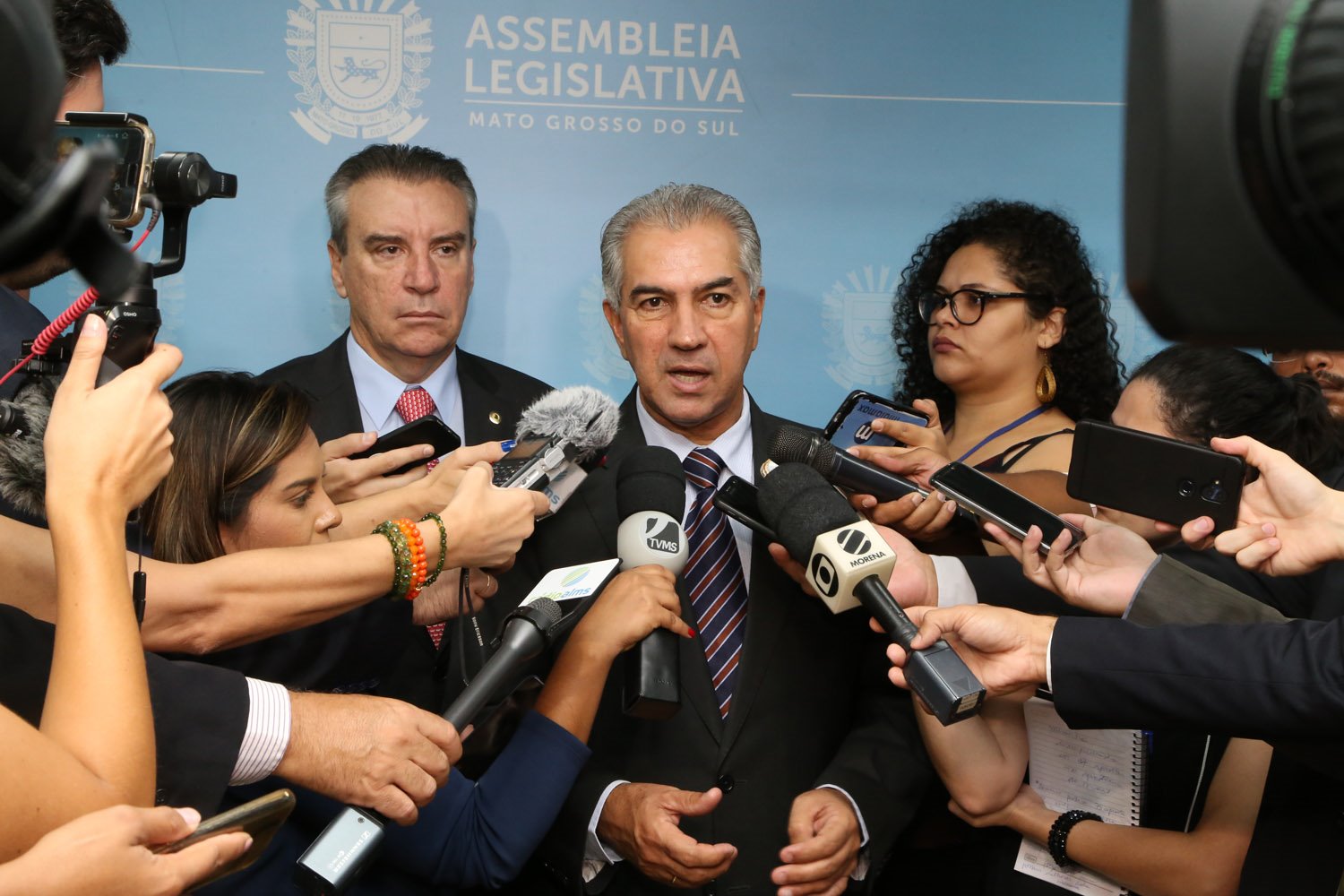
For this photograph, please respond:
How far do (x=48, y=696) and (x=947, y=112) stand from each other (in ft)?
9.64

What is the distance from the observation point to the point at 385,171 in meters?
3.26

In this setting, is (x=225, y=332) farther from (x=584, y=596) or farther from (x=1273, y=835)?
(x=1273, y=835)

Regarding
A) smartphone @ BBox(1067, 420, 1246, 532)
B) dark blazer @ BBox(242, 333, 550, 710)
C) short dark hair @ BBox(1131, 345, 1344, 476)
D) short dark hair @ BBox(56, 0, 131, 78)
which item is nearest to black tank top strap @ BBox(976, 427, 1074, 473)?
short dark hair @ BBox(1131, 345, 1344, 476)

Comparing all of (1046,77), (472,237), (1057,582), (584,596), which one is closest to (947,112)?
(1046,77)

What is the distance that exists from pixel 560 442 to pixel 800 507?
1.59ft

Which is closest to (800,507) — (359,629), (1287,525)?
(1287,525)

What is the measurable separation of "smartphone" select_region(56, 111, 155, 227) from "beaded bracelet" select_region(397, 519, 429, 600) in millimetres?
622

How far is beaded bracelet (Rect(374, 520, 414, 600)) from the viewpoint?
2.01 meters

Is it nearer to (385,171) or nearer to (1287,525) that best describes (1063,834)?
(1287,525)

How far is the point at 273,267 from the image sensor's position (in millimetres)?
3457

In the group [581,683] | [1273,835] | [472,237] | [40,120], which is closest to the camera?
[40,120]

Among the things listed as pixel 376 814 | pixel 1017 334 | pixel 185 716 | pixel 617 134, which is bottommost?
pixel 376 814

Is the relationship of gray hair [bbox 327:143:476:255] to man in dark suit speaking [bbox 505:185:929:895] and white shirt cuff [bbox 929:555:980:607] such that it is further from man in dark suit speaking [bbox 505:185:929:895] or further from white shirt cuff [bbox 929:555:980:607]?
white shirt cuff [bbox 929:555:980:607]

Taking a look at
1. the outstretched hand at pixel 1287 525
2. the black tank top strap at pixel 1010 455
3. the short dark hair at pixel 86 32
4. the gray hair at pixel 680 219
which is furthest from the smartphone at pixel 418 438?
the outstretched hand at pixel 1287 525
